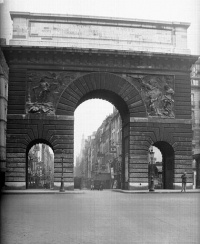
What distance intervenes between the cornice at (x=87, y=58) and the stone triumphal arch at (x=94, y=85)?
82 mm

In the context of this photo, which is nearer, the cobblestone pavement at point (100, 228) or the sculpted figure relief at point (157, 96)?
the cobblestone pavement at point (100, 228)

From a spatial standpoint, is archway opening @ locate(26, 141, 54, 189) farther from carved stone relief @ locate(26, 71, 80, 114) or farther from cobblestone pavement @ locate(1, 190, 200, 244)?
cobblestone pavement @ locate(1, 190, 200, 244)

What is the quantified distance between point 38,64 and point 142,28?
973 cm

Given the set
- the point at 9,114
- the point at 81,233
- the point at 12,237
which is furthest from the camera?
the point at 9,114

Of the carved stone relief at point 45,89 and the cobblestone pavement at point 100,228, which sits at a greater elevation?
the carved stone relief at point 45,89

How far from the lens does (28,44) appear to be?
3584 cm

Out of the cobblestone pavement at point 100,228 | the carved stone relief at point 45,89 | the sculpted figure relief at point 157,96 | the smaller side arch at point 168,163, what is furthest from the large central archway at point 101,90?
the cobblestone pavement at point 100,228

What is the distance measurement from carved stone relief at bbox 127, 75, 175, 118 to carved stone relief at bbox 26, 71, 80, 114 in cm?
546

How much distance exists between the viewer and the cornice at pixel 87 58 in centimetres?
3519

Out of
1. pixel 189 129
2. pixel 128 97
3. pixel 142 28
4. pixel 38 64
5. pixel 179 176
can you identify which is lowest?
pixel 179 176

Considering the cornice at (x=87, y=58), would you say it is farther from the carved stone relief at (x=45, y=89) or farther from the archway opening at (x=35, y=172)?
the archway opening at (x=35, y=172)

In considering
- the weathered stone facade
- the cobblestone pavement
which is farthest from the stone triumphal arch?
the cobblestone pavement

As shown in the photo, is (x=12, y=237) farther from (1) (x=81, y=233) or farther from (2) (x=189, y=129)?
(2) (x=189, y=129)

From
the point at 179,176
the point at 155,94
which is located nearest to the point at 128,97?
the point at 155,94
